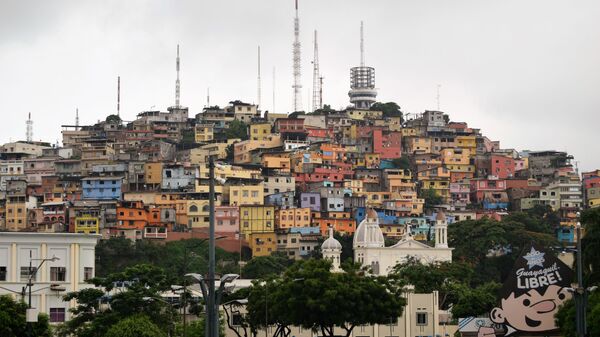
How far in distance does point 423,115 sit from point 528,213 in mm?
36353

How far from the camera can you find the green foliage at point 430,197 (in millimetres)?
149500

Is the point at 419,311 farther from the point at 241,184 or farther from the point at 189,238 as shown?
the point at 241,184

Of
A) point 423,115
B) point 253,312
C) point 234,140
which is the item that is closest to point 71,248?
point 253,312

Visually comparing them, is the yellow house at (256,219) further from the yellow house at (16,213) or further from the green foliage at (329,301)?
the green foliage at (329,301)

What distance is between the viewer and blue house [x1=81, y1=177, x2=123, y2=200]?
448ft

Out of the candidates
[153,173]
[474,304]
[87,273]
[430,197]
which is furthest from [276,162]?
[87,273]

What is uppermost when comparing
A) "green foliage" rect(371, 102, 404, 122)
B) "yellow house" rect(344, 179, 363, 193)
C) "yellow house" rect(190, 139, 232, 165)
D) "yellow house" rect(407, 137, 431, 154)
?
"green foliage" rect(371, 102, 404, 122)

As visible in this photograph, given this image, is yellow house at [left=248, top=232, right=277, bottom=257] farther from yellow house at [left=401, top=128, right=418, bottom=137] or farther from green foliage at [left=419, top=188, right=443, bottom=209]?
yellow house at [left=401, top=128, right=418, bottom=137]

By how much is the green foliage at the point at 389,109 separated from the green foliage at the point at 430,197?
27.5 metres

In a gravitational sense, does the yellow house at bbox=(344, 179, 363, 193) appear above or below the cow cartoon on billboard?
above

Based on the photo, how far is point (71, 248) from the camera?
72250 millimetres

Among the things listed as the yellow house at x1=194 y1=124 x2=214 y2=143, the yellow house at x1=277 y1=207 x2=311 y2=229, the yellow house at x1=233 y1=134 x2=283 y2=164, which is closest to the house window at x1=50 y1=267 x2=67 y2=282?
the yellow house at x1=277 y1=207 x2=311 y2=229

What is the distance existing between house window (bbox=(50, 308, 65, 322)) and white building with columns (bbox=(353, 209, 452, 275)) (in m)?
45.7

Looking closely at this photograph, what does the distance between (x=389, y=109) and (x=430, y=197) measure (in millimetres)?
31429
